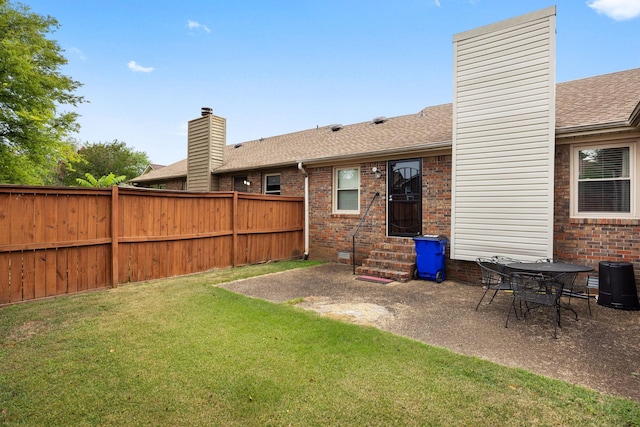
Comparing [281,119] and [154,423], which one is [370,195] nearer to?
[154,423]

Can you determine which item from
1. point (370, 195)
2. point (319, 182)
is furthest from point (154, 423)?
point (319, 182)

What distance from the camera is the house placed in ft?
19.0

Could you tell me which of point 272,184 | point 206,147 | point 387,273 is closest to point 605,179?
point 387,273

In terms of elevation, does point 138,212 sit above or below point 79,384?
above

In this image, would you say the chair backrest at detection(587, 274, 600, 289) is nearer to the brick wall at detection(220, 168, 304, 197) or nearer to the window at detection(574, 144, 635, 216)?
the window at detection(574, 144, 635, 216)

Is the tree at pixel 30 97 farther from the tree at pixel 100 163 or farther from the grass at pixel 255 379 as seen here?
the tree at pixel 100 163

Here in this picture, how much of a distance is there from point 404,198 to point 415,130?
2.35m

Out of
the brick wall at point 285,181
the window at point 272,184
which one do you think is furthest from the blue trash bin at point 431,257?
the window at point 272,184

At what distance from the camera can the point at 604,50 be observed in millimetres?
10352

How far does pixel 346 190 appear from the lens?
954 cm

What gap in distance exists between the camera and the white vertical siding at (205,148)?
12.9 meters

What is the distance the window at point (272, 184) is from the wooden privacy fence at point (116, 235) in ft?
6.32

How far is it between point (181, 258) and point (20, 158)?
10.9 meters

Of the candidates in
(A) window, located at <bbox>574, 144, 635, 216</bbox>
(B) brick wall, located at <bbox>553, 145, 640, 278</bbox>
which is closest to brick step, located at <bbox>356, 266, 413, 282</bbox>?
(B) brick wall, located at <bbox>553, 145, 640, 278</bbox>
